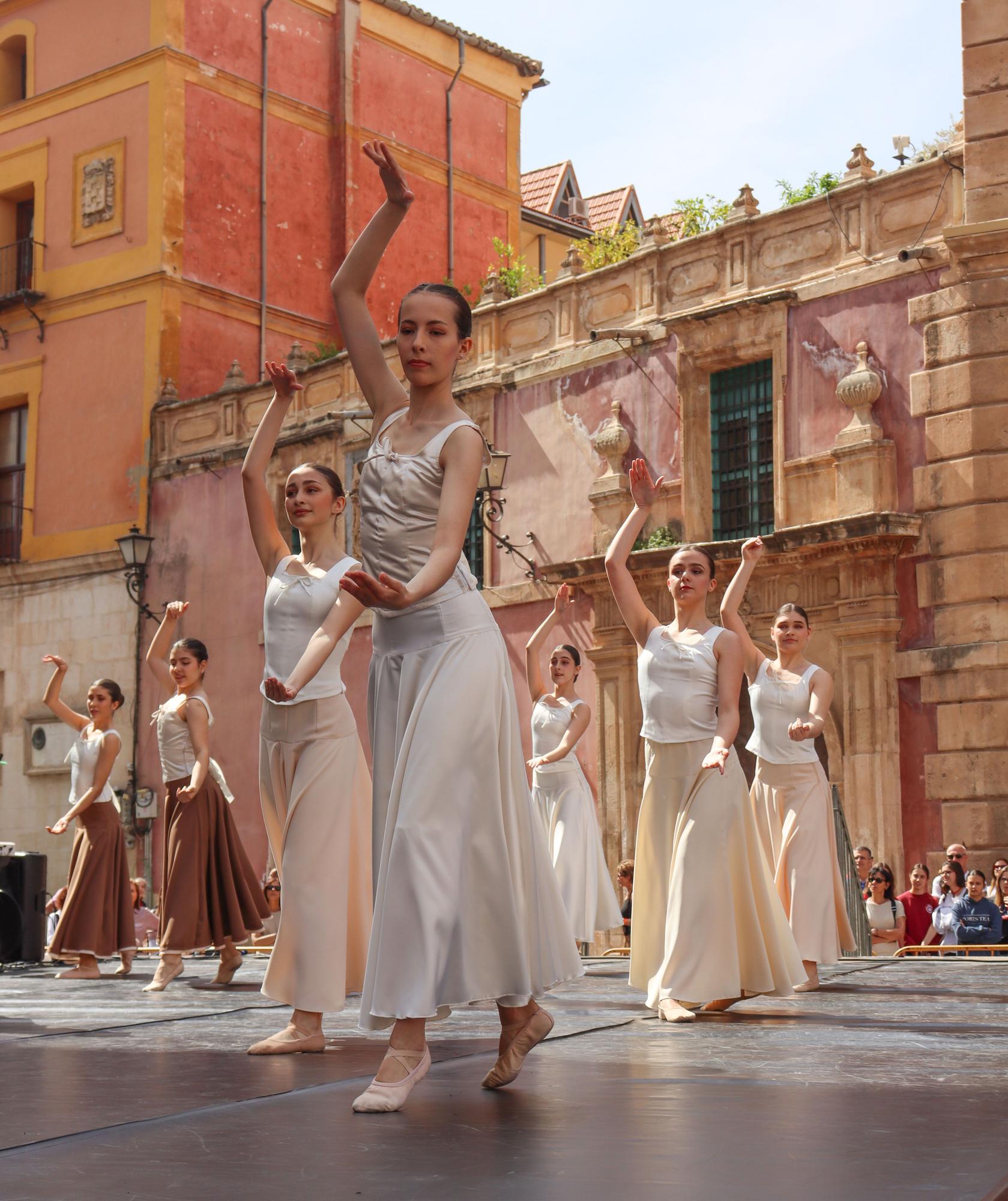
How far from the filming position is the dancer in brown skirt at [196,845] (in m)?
9.72

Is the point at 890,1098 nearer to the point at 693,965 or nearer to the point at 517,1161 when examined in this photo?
the point at 517,1161

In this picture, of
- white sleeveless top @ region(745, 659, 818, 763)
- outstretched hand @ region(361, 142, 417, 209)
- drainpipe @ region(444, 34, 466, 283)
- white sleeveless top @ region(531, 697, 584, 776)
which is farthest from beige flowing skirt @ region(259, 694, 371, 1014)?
drainpipe @ region(444, 34, 466, 283)

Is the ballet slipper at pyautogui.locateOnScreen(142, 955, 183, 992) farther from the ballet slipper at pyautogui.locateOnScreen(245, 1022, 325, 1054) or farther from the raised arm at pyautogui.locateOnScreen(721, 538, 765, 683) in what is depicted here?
the ballet slipper at pyautogui.locateOnScreen(245, 1022, 325, 1054)

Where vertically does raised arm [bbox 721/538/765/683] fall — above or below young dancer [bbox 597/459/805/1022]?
above

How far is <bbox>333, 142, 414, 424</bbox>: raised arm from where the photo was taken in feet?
16.4

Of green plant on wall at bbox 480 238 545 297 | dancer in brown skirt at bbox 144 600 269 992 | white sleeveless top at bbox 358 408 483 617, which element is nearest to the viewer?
white sleeveless top at bbox 358 408 483 617

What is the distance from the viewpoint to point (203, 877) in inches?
388

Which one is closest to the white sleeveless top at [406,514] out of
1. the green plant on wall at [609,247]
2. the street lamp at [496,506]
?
the street lamp at [496,506]

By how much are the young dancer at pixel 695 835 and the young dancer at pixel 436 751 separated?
7.89 feet

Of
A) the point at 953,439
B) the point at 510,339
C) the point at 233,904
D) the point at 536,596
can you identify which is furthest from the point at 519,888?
the point at 510,339

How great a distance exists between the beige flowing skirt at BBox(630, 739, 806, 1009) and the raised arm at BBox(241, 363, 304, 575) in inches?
77.0

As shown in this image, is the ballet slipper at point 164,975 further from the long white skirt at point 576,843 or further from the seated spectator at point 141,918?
the seated spectator at point 141,918

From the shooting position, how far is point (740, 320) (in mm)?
20797

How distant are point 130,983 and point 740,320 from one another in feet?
42.2
